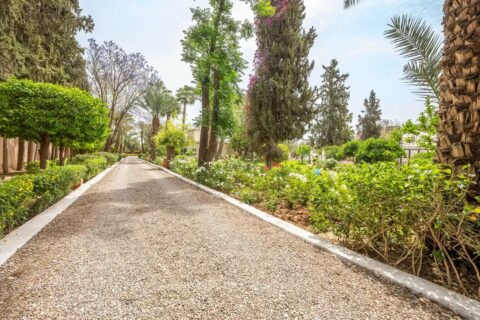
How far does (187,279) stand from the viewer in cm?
231

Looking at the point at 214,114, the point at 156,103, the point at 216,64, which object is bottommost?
the point at 214,114

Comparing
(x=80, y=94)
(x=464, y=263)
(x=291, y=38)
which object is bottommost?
(x=464, y=263)

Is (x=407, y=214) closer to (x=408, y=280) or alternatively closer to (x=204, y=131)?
(x=408, y=280)

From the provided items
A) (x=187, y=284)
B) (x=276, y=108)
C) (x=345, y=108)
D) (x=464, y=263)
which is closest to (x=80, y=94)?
(x=276, y=108)

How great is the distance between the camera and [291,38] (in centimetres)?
1355

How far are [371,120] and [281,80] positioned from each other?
35227 millimetres

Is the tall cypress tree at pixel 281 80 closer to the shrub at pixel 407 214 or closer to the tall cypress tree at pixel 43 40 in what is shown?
the shrub at pixel 407 214

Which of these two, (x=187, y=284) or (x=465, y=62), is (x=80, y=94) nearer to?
(x=187, y=284)

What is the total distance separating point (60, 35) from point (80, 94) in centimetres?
1044

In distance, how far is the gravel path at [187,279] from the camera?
1840 millimetres

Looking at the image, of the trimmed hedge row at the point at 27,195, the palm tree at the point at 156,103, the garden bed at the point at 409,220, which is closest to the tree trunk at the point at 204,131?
the trimmed hedge row at the point at 27,195

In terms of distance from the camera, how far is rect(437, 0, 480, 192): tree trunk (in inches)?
90.8

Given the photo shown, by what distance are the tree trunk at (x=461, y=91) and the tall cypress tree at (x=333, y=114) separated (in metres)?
34.0

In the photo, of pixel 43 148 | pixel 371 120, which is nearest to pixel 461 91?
pixel 43 148
